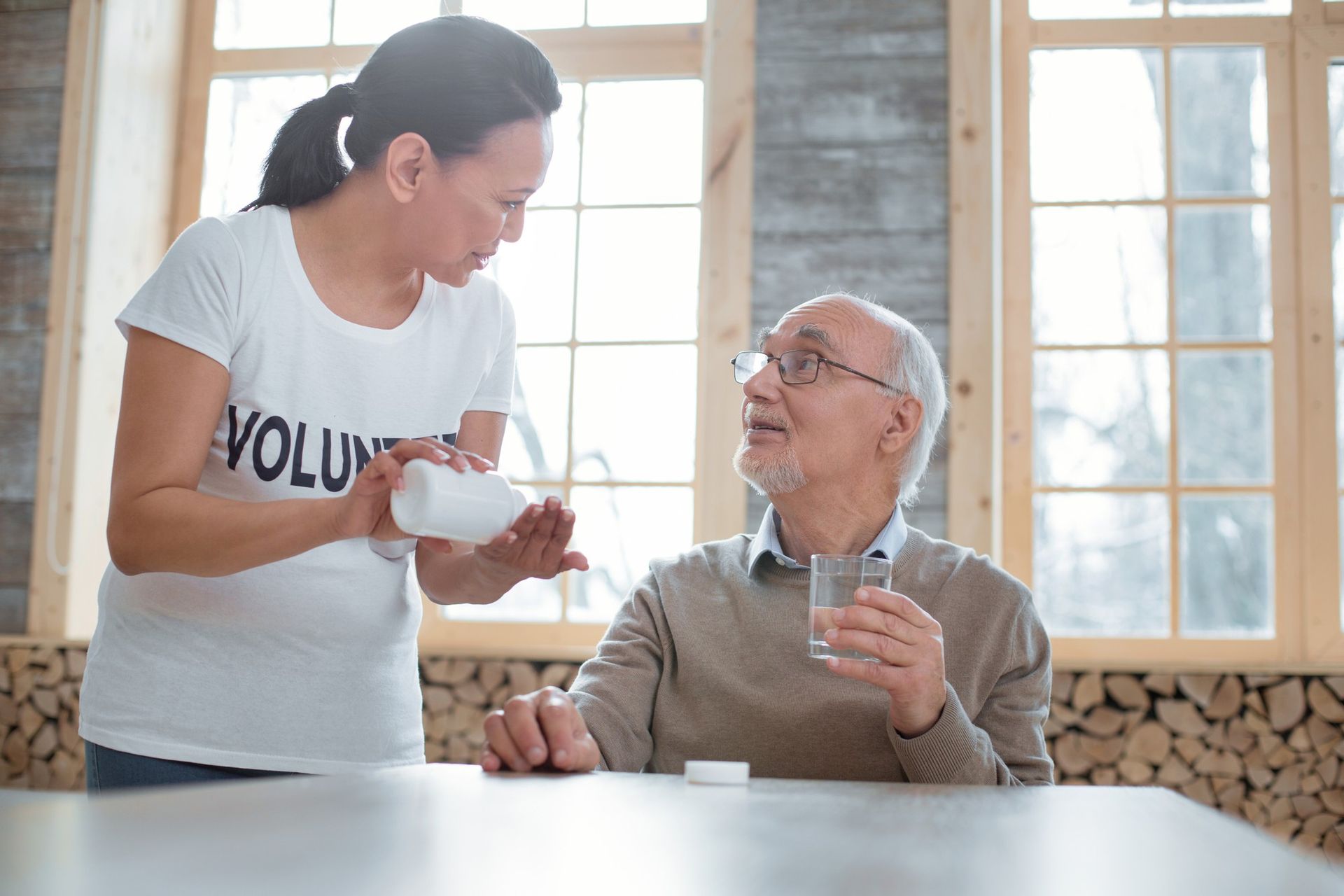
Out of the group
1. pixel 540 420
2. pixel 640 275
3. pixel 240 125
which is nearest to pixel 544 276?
pixel 640 275

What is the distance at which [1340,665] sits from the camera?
2910 mm

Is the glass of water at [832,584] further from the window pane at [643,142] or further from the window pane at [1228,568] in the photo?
the window pane at [643,142]

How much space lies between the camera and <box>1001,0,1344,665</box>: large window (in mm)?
3123

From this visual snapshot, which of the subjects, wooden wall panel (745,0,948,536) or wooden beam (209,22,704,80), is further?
wooden beam (209,22,704,80)

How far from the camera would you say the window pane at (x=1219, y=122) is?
3.27 metres

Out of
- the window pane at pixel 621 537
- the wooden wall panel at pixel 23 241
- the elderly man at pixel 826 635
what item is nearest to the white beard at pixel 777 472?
the elderly man at pixel 826 635

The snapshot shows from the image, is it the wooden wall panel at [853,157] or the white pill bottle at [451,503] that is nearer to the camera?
the white pill bottle at [451,503]

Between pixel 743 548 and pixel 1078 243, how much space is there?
1.93 metres

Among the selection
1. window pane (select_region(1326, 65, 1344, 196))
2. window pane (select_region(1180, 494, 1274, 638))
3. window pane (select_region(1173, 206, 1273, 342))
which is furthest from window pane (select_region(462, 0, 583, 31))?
window pane (select_region(1180, 494, 1274, 638))

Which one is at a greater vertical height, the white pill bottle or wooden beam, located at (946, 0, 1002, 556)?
wooden beam, located at (946, 0, 1002, 556)

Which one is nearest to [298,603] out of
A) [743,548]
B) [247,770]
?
[247,770]

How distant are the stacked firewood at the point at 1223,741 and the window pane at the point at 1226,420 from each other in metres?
0.56

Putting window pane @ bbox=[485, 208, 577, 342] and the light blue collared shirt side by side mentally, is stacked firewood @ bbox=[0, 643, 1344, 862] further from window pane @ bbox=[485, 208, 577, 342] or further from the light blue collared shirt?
window pane @ bbox=[485, 208, 577, 342]

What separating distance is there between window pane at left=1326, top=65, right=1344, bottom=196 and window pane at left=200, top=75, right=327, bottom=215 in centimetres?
287
